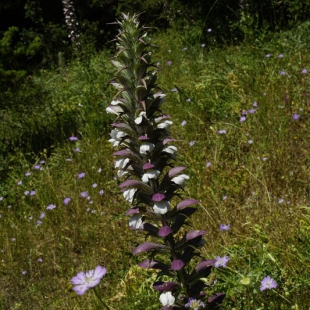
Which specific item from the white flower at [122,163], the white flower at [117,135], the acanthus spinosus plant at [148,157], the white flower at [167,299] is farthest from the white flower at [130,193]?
the white flower at [167,299]

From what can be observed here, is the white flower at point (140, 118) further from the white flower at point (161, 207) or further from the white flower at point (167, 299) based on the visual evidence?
the white flower at point (167, 299)

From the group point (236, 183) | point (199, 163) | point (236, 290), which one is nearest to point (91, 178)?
point (199, 163)

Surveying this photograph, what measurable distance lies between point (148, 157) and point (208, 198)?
5.46 feet

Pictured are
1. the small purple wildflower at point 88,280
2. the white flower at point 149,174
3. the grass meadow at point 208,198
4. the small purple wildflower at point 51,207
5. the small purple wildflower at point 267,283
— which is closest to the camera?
the small purple wildflower at point 88,280

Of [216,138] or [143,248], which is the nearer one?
[143,248]

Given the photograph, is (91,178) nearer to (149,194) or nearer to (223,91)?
(223,91)

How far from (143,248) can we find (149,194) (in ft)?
0.79

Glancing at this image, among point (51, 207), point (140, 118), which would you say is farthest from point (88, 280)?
point (51, 207)

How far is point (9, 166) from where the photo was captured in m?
5.48

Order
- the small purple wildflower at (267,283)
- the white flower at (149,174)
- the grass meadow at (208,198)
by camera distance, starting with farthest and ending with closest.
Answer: the grass meadow at (208,198) < the small purple wildflower at (267,283) < the white flower at (149,174)

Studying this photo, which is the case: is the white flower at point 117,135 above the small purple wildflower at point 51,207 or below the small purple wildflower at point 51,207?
above

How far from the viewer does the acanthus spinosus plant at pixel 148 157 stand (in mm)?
1901

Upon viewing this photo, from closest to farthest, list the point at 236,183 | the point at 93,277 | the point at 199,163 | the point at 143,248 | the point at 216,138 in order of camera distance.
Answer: the point at 93,277 < the point at 143,248 < the point at 236,183 < the point at 199,163 < the point at 216,138

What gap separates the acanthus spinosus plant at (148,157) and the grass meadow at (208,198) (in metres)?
0.28
